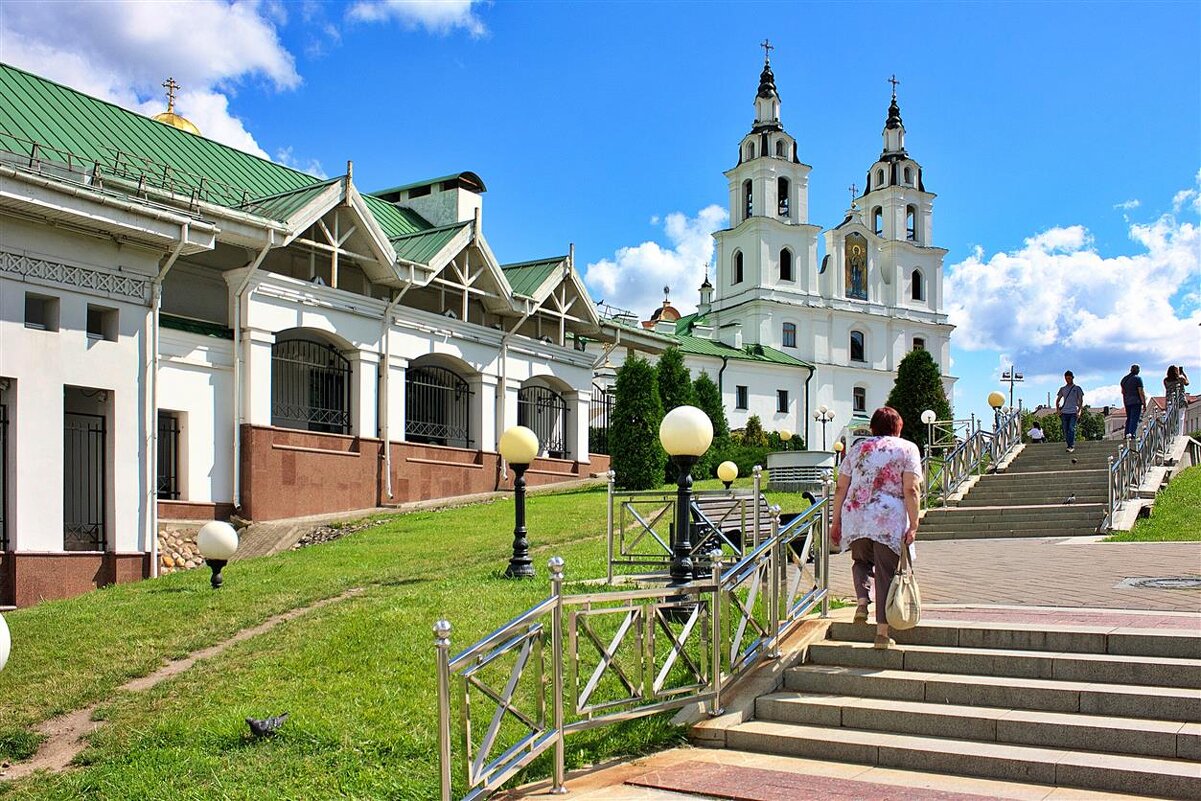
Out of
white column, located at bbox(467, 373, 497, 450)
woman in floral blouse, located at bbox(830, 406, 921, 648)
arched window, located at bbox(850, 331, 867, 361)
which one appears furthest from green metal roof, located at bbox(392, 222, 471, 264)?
arched window, located at bbox(850, 331, 867, 361)

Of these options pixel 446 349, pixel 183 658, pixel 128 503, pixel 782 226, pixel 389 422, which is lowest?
pixel 183 658

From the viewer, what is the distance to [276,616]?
11.5 m

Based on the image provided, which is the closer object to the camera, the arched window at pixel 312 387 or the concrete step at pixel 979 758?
the concrete step at pixel 979 758

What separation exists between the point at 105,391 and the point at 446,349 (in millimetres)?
9552

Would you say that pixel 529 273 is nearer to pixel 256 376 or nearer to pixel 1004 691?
pixel 256 376

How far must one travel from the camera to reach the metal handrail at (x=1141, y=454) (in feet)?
60.2

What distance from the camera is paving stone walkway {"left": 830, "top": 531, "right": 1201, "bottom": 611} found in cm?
960

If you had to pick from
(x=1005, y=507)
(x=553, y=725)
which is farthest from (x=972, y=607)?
(x=1005, y=507)

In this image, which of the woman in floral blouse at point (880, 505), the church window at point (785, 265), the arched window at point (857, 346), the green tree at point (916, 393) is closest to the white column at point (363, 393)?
the woman in floral blouse at point (880, 505)

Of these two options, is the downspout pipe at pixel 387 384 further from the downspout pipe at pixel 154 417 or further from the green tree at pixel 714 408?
the green tree at pixel 714 408

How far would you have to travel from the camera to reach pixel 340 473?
73.3ft

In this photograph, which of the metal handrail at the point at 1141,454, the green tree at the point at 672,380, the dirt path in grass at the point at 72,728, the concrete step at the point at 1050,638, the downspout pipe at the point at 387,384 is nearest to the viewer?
the concrete step at the point at 1050,638

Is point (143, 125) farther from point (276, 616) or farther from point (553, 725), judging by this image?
point (553, 725)

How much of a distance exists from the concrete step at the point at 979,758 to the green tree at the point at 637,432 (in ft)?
70.0
